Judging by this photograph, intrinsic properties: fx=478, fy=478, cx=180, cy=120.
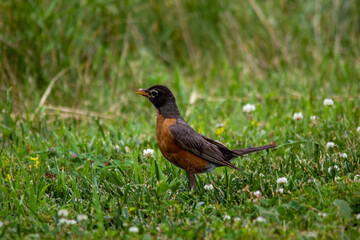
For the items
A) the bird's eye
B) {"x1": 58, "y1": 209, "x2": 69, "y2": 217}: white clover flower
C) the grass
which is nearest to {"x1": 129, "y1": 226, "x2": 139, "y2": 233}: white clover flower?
the grass

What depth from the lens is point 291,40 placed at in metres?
8.49

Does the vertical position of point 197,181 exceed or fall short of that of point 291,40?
it falls short

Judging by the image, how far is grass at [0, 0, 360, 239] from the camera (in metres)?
3.53

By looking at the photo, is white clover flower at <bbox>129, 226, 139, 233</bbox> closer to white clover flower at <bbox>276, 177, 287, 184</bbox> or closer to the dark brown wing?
the dark brown wing

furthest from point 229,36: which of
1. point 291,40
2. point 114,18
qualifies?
point 114,18

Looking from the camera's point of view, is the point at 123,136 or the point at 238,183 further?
the point at 123,136

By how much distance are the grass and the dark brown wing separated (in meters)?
0.17

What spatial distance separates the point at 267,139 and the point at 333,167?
1382 millimetres

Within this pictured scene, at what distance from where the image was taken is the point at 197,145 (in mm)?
4312

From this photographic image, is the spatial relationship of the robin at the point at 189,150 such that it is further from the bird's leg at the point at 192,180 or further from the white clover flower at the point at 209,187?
the white clover flower at the point at 209,187

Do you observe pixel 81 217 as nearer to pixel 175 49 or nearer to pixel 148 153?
pixel 148 153

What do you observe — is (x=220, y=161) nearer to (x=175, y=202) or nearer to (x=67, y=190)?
(x=175, y=202)

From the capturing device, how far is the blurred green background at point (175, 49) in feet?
22.0

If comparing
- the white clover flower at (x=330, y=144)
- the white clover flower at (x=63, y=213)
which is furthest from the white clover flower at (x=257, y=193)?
the white clover flower at (x=63, y=213)
